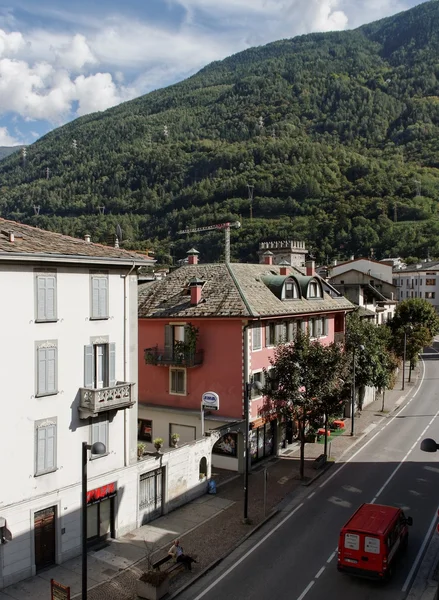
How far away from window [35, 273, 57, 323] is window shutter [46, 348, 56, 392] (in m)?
1.30

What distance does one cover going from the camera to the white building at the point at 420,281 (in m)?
121

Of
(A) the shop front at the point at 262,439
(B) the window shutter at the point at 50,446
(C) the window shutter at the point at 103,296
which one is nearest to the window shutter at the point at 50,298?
(C) the window shutter at the point at 103,296

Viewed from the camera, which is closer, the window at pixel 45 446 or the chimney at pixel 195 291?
the window at pixel 45 446

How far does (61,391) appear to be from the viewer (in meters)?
22.7

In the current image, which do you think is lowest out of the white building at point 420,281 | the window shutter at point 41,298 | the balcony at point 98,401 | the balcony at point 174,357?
the balcony at point 98,401

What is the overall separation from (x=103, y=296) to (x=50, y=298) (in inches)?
111

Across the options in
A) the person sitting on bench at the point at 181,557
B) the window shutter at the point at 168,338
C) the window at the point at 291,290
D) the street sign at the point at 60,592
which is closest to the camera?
the street sign at the point at 60,592

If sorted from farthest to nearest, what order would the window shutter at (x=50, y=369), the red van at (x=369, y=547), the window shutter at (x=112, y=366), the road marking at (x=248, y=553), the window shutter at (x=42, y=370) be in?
1. the window shutter at (x=112, y=366)
2. the window shutter at (x=50, y=369)
3. the window shutter at (x=42, y=370)
4. the road marking at (x=248, y=553)
5. the red van at (x=369, y=547)

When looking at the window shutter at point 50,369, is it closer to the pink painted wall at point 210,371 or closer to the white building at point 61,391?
the white building at point 61,391

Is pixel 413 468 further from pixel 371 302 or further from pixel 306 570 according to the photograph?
pixel 371 302

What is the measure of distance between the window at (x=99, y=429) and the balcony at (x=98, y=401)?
0.60m

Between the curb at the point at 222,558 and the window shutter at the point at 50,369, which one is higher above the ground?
the window shutter at the point at 50,369

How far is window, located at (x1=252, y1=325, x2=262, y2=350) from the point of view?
35.2m

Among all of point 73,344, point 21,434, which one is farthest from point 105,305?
point 21,434
